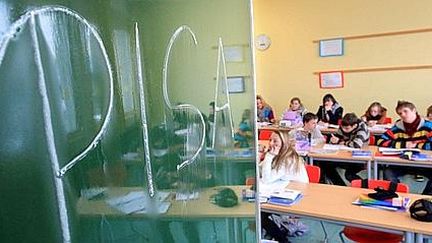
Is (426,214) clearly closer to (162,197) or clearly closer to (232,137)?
(232,137)

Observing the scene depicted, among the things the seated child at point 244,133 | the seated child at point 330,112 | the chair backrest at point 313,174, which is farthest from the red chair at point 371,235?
the seated child at point 330,112

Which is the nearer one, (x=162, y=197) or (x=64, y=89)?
(x=64, y=89)

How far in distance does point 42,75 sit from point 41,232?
0.23 metres

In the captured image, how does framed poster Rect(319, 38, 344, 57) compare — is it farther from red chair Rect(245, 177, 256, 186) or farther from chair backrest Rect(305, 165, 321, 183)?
red chair Rect(245, 177, 256, 186)

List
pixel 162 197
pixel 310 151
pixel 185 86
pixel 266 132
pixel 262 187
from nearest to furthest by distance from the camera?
1. pixel 162 197
2. pixel 185 86
3. pixel 262 187
4. pixel 310 151
5. pixel 266 132

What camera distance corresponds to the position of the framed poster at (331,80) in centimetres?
699

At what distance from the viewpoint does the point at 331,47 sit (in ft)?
22.9

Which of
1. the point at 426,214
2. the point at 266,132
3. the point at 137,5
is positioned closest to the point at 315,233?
the point at 426,214

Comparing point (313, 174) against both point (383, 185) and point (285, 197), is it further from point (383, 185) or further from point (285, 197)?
point (285, 197)

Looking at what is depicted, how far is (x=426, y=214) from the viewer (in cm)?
214

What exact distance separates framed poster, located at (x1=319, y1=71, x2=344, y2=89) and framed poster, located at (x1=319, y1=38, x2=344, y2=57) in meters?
0.35

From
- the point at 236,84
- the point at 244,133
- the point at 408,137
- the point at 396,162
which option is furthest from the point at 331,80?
the point at 236,84

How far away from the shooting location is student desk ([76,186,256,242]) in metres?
0.64

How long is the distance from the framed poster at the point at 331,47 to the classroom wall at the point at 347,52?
0.26 feet
